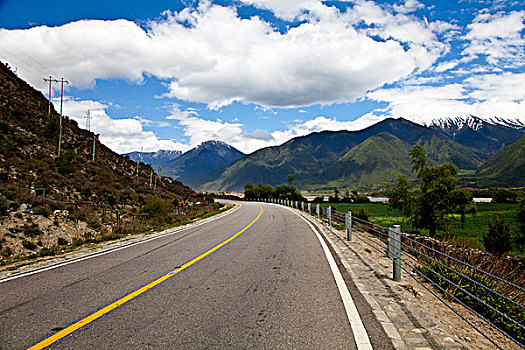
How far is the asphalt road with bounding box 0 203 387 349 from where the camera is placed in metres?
3.57

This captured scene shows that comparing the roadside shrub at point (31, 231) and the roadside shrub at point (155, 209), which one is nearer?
the roadside shrub at point (31, 231)

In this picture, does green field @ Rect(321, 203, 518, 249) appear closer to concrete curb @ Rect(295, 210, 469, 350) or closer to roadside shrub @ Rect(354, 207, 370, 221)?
roadside shrub @ Rect(354, 207, 370, 221)

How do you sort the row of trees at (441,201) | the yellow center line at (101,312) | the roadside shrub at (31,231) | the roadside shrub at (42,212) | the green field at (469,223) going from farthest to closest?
the green field at (469,223) < the row of trees at (441,201) < the roadside shrub at (42,212) < the roadside shrub at (31,231) < the yellow center line at (101,312)

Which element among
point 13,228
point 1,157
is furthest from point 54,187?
point 13,228

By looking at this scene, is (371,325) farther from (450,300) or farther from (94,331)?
(94,331)

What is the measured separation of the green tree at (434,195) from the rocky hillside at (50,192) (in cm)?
1861

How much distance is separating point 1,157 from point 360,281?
2985cm

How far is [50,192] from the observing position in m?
23.0

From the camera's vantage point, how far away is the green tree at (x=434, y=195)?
20.3 metres

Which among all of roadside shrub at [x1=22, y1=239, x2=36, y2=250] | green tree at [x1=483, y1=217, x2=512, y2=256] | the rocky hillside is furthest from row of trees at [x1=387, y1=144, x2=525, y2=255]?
roadside shrub at [x1=22, y1=239, x2=36, y2=250]

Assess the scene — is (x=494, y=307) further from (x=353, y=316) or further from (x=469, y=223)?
(x=469, y=223)

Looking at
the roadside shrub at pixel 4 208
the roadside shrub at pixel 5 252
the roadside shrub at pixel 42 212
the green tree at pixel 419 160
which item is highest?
the green tree at pixel 419 160

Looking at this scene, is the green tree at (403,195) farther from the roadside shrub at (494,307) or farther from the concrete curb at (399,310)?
the roadside shrub at (494,307)

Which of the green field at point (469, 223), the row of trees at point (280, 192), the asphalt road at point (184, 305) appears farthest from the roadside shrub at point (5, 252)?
the row of trees at point (280, 192)
